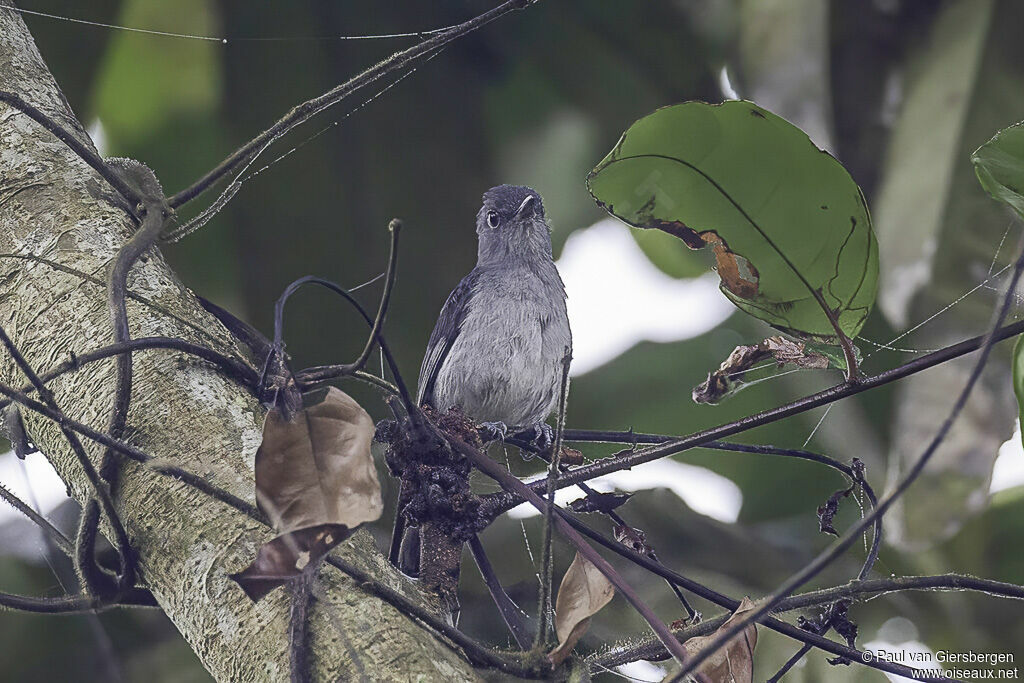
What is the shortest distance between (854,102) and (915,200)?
316mm

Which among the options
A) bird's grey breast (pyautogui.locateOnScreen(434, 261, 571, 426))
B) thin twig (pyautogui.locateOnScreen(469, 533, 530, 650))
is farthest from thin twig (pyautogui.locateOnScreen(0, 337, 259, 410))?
bird's grey breast (pyautogui.locateOnScreen(434, 261, 571, 426))

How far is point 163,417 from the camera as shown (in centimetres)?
79

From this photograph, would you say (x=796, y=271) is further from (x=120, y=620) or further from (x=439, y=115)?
(x=120, y=620)

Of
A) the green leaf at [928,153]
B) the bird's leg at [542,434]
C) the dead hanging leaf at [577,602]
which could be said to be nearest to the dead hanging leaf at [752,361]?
the dead hanging leaf at [577,602]

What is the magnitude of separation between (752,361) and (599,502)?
238mm

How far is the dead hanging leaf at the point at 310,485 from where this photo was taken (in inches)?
23.5

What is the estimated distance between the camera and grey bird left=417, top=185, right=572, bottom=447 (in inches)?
56.6

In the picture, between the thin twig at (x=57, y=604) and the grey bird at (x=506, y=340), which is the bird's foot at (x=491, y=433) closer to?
the grey bird at (x=506, y=340)

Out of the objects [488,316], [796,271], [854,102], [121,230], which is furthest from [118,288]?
[854,102]

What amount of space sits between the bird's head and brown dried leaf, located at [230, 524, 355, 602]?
3.68 feet

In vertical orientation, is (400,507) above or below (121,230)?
below

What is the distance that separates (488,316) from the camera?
1.51 metres

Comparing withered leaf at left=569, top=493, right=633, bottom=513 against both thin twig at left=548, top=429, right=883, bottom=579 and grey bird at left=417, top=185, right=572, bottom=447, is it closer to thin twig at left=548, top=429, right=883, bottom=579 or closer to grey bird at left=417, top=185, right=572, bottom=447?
thin twig at left=548, top=429, right=883, bottom=579

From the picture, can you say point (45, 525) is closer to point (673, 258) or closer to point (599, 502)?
point (599, 502)
